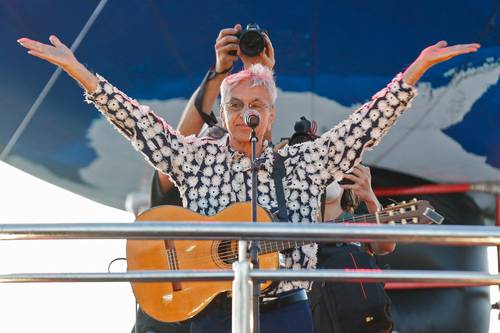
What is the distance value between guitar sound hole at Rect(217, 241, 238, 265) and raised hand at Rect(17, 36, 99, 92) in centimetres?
64

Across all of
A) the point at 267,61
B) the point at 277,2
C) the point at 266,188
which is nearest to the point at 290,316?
the point at 266,188

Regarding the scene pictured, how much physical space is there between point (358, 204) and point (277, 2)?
6.23ft

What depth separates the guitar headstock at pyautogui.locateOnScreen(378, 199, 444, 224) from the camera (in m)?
3.19

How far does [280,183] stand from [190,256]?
14.6 inches

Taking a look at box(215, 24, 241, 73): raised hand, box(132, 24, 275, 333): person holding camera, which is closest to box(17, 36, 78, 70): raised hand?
box(132, 24, 275, 333): person holding camera

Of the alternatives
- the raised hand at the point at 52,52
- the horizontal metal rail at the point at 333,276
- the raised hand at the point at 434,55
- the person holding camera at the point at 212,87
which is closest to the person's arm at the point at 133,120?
the raised hand at the point at 52,52

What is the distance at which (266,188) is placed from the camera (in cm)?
314

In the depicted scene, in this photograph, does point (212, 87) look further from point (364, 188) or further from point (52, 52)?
point (52, 52)

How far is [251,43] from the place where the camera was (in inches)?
147

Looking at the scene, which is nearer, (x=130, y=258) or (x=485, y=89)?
(x=130, y=258)

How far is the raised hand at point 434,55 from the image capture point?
3020mm

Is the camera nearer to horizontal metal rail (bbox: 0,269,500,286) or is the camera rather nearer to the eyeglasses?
the eyeglasses

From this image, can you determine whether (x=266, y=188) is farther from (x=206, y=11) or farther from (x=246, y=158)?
(x=206, y=11)

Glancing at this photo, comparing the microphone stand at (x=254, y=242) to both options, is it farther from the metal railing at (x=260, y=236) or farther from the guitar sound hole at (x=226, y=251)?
the guitar sound hole at (x=226, y=251)
